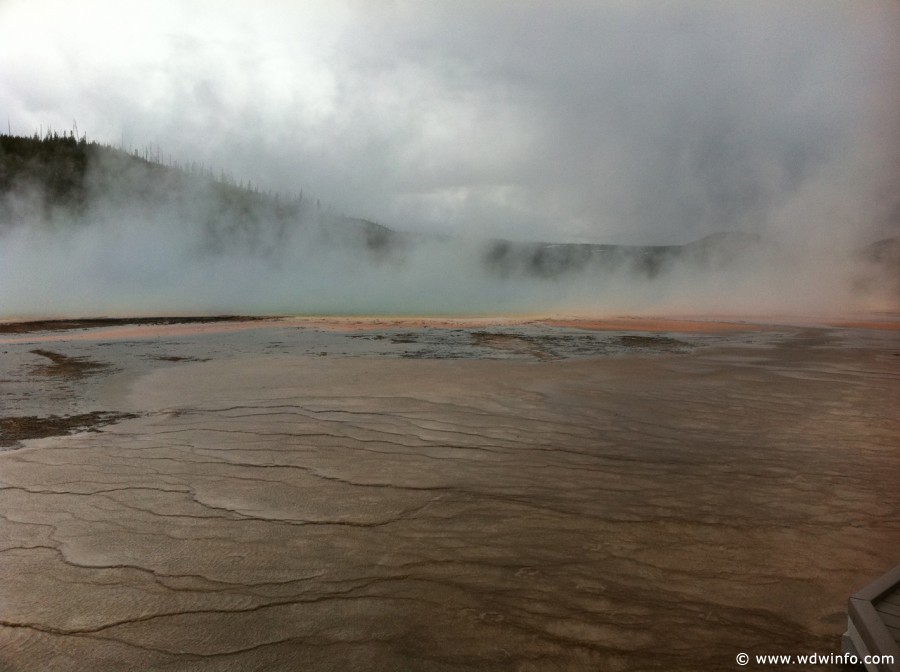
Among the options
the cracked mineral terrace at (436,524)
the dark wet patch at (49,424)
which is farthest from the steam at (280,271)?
the cracked mineral terrace at (436,524)

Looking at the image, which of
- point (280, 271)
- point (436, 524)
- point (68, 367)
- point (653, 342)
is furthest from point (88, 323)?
point (280, 271)

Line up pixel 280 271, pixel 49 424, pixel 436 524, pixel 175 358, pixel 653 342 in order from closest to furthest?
pixel 436 524
pixel 49 424
pixel 175 358
pixel 653 342
pixel 280 271

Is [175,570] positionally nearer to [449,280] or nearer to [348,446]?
[348,446]

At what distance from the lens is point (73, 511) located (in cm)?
357

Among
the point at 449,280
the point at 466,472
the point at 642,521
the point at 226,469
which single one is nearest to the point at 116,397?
the point at 226,469

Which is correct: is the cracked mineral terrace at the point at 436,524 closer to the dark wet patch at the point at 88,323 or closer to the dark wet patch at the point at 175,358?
the dark wet patch at the point at 175,358

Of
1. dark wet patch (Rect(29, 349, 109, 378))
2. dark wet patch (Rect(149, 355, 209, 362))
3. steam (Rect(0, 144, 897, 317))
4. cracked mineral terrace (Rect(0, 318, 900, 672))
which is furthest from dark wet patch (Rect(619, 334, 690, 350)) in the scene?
steam (Rect(0, 144, 897, 317))

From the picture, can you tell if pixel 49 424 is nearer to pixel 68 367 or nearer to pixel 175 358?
pixel 68 367

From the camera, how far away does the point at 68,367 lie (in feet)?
31.0

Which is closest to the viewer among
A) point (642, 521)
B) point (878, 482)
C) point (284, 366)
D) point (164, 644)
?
point (164, 644)

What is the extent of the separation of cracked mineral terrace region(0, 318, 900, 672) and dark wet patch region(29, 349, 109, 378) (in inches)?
50.5

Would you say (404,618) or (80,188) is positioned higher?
(80,188)

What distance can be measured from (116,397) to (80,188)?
5083 cm

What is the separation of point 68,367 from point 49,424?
14.3 ft
